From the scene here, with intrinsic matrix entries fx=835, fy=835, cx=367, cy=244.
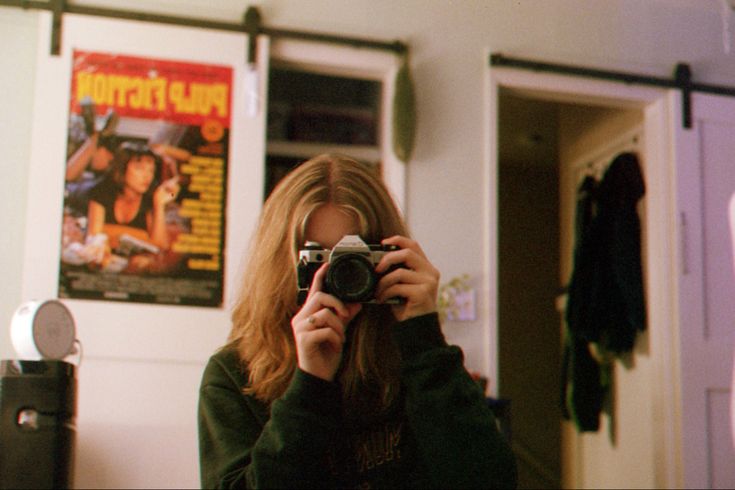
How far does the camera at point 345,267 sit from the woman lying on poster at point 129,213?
116 centimetres

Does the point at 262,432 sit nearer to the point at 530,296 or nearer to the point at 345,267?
the point at 345,267

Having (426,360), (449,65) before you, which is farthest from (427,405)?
(449,65)

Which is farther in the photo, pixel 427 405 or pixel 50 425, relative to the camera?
pixel 50 425

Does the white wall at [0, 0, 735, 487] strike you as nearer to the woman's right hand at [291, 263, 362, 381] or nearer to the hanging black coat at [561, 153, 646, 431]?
the hanging black coat at [561, 153, 646, 431]

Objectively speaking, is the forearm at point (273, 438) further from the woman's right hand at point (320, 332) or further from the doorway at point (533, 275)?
the doorway at point (533, 275)

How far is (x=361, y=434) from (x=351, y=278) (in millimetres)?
120

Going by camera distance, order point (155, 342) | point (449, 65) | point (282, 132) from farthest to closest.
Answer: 1. point (282, 132)
2. point (449, 65)
3. point (155, 342)

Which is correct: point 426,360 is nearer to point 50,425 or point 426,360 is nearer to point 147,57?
point 50,425

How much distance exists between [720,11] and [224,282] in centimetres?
129

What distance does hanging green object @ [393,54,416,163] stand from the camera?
1859 mm

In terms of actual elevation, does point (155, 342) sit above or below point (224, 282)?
below

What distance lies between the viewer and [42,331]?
1.22m

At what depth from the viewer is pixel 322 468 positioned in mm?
575

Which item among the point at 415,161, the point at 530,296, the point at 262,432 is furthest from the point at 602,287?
the point at 262,432
